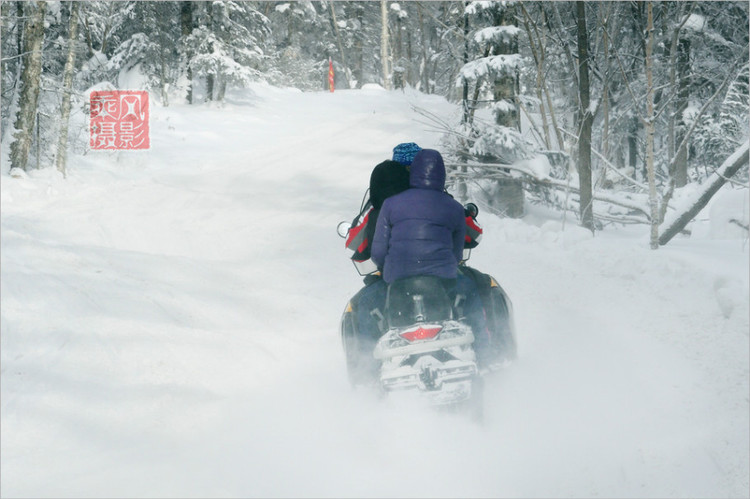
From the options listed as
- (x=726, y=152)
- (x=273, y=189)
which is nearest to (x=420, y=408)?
(x=273, y=189)

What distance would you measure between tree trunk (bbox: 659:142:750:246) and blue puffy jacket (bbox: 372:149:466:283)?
515 cm

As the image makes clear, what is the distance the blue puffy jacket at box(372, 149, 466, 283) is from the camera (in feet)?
15.4

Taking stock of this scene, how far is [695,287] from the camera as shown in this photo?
290 inches

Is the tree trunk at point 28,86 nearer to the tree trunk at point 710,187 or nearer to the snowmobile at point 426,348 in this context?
the tree trunk at point 710,187

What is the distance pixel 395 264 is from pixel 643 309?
3.89m

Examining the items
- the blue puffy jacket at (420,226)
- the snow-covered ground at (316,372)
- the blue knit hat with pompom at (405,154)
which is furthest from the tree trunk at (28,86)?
the blue puffy jacket at (420,226)

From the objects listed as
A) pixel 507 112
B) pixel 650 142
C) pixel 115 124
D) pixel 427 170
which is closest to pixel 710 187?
pixel 650 142

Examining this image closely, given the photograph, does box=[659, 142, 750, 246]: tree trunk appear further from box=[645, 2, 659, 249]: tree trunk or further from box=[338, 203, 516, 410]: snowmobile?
box=[338, 203, 516, 410]: snowmobile

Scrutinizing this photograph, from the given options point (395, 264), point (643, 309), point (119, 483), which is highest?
point (395, 264)

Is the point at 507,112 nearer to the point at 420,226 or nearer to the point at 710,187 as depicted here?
the point at 710,187

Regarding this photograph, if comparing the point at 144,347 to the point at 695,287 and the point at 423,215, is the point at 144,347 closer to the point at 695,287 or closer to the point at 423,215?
the point at 423,215

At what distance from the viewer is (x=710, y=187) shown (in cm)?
860

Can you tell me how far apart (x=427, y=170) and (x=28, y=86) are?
1347 cm

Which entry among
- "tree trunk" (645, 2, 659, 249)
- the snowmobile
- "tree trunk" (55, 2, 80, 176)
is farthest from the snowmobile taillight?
"tree trunk" (55, 2, 80, 176)
